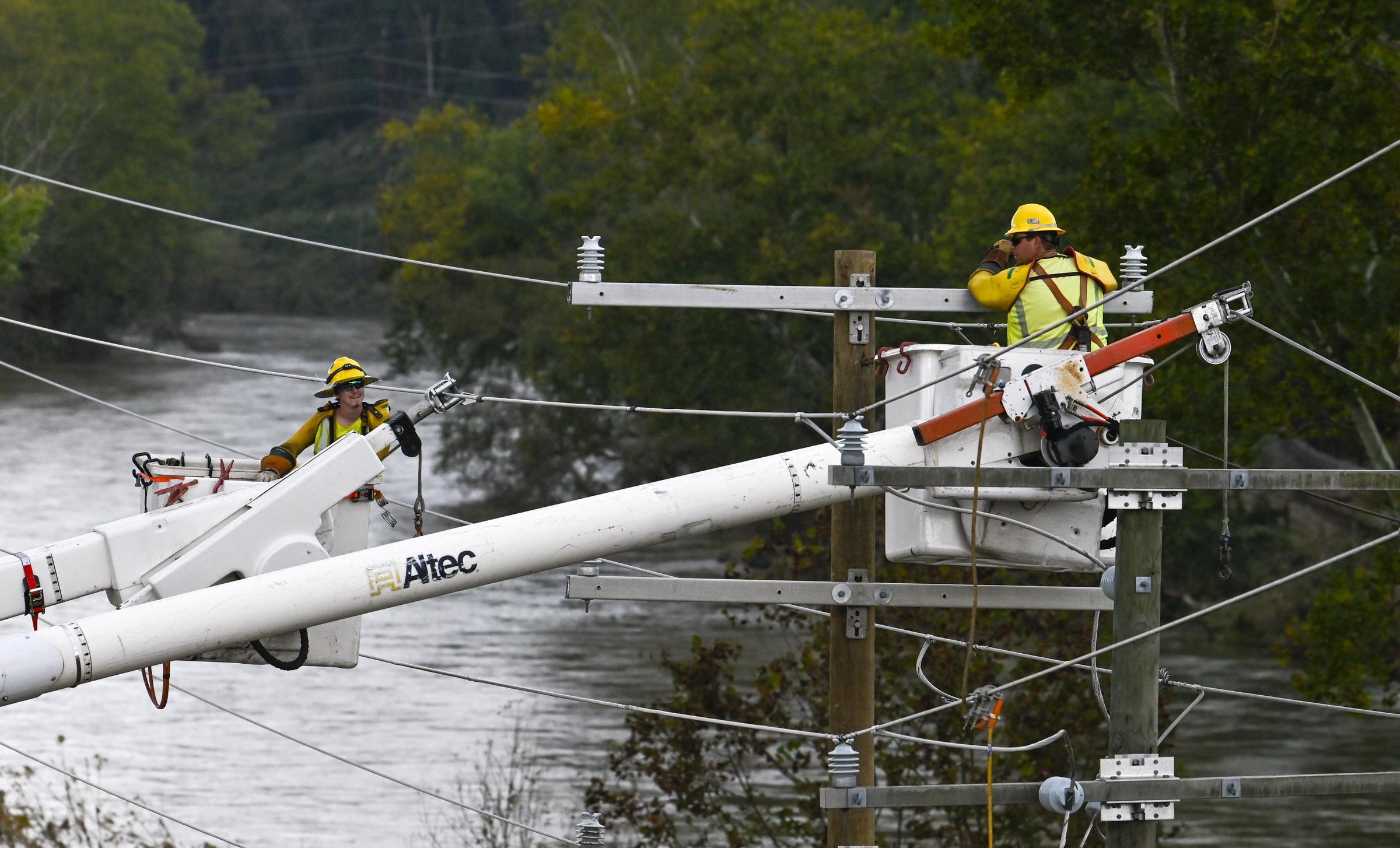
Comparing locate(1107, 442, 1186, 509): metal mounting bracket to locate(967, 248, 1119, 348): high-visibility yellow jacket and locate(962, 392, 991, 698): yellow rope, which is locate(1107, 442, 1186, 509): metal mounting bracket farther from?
locate(967, 248, 1119, 348): high-visibility yellow jacket

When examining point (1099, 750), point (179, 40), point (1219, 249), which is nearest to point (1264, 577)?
point (1219, 249)

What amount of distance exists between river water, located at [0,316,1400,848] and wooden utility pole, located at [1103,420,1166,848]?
6.93m

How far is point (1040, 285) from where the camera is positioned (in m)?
9.47

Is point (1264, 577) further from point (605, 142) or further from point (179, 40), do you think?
point (179, 40)

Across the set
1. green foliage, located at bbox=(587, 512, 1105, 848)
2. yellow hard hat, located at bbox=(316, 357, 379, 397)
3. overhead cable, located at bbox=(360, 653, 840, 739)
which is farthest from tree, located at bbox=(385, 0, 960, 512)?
yellow hard hat, located at bbox=(316, 357, 379, 397)

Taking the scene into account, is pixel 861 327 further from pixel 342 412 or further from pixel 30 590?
pixel 30 590

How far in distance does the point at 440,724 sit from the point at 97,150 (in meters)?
65.3

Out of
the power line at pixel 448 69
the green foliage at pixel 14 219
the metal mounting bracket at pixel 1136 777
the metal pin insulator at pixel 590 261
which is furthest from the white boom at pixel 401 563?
the power line at pixel 448 69

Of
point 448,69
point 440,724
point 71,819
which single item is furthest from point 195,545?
point 448,69

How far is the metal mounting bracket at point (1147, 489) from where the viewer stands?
838cm

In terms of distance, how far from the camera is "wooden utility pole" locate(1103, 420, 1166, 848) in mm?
8453

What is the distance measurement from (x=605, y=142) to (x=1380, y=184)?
2987 cm

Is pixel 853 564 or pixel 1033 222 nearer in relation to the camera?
pixel 1033 222

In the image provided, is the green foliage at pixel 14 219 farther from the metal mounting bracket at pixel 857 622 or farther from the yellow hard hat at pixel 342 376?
the metal mounting bracket at pixel 857 622
